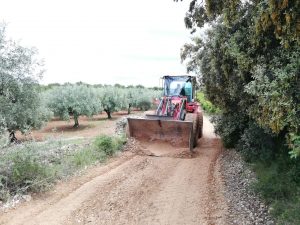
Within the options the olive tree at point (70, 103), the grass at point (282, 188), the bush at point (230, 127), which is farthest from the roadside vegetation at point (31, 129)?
the grass at point (282, 188)

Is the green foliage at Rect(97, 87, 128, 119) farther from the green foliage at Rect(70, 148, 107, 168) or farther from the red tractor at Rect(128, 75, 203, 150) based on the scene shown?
the green foliage at Rect(70, 148, 107, 168)

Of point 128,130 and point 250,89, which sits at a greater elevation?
point 250,89

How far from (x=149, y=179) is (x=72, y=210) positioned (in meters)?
2.96

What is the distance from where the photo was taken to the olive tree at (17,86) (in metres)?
17.4

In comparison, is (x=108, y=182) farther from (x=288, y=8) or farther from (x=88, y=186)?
(x=288, y=8)

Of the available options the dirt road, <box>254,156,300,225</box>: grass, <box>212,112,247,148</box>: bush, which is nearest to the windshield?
<box>212,112,247,148</box>: bush

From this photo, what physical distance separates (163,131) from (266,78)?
705 centimetres

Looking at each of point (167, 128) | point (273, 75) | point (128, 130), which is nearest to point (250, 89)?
point (273, 75)

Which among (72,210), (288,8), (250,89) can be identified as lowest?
(72,210)

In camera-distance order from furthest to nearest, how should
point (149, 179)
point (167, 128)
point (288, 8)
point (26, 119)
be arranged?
point (26, 119), point (167, 128), point (149, 179), point (288, 8)

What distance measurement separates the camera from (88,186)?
926 cm

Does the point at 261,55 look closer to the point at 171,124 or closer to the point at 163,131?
the point at 171,124

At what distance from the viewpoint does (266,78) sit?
6812 millimetres

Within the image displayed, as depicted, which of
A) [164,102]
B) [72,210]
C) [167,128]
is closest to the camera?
[72,210]
